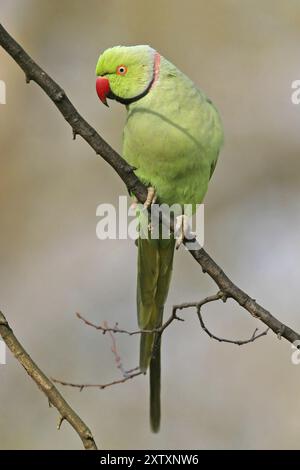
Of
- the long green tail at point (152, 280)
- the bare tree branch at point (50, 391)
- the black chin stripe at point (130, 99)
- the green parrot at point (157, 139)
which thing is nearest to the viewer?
the bare tree branch at point (50, 391)

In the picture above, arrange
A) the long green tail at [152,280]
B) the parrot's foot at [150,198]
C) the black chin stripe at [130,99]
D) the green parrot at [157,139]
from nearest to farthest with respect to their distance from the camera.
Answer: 1. the parrot's foot at [150,198]
2. the green parrot at [157,139]
3. the black chin stripe at [130,99]
4. the long green tail at [152,280]

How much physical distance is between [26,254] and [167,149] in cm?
343

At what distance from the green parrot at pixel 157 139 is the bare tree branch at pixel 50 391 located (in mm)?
799

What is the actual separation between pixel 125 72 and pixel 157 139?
0.45 m

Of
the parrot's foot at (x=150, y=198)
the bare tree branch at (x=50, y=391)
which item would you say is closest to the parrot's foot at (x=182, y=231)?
the parrot's foot at (x=150, y=198)

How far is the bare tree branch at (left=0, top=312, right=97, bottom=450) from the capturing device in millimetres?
2537

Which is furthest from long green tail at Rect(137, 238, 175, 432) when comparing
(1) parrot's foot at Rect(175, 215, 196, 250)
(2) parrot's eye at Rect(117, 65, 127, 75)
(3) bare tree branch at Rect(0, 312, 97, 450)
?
(3) bare tree branch at Rect(0, 312, 97, 450)

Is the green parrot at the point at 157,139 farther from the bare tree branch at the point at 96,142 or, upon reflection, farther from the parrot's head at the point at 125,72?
the bare tree branch at the point at 96,142

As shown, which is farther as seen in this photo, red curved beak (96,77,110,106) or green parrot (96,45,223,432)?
red curved beak (96,77,110,106)

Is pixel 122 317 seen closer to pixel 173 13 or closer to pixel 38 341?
pixel 38 341

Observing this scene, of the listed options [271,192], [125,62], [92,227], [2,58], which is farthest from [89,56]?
[125,62]

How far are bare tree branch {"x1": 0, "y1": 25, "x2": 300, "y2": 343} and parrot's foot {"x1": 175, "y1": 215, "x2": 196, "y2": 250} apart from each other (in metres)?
0.17

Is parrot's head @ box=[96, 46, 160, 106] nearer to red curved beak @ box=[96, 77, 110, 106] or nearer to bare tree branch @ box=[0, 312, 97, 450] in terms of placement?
red curved beak @ box=[96, 77, 110, 106]

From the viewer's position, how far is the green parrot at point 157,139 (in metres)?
3.44
